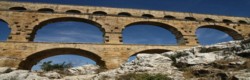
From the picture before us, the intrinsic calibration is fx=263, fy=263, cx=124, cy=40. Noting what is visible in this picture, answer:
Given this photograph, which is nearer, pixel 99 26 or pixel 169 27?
pixel 99 26

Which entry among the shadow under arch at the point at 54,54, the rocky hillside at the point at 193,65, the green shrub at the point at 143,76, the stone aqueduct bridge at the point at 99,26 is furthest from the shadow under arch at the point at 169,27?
the green shrub at the point at 143,76

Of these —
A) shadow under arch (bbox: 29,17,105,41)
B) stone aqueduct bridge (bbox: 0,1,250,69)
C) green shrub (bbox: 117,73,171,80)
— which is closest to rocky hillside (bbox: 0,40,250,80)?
green shrub (bbox: 117,73,171,80)

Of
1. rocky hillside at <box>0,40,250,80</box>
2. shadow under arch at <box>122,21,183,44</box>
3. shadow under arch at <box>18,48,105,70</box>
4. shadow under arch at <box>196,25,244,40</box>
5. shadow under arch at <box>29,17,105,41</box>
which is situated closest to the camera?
rocky hillside at <box>0,40,250,80</box>

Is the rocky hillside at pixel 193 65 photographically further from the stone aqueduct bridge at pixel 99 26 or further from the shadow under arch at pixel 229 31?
the shadow under arch at pixel 229 31

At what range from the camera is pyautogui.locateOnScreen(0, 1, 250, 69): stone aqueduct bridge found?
65.3ft

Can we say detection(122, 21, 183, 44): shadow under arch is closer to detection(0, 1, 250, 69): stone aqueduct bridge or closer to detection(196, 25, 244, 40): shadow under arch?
detection(0, 1, 250, 69): stone aqueduct bridge

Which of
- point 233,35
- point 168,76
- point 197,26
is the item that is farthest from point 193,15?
point 168,76

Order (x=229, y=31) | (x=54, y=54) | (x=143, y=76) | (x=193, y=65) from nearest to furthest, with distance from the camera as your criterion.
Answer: (x=143, y=76) → (x=193, y=65) → (x=54, y=54) → (x=229, y=31)

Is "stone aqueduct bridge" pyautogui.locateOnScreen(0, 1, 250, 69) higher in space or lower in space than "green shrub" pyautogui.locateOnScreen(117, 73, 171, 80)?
higher

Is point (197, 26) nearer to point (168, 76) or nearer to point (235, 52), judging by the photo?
point (235, 52)

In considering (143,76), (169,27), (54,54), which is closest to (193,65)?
(143,76)

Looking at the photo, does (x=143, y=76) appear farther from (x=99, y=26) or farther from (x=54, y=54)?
(x=99, y=26)

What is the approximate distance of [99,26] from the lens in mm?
23062

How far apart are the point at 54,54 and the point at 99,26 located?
4.56 meters
